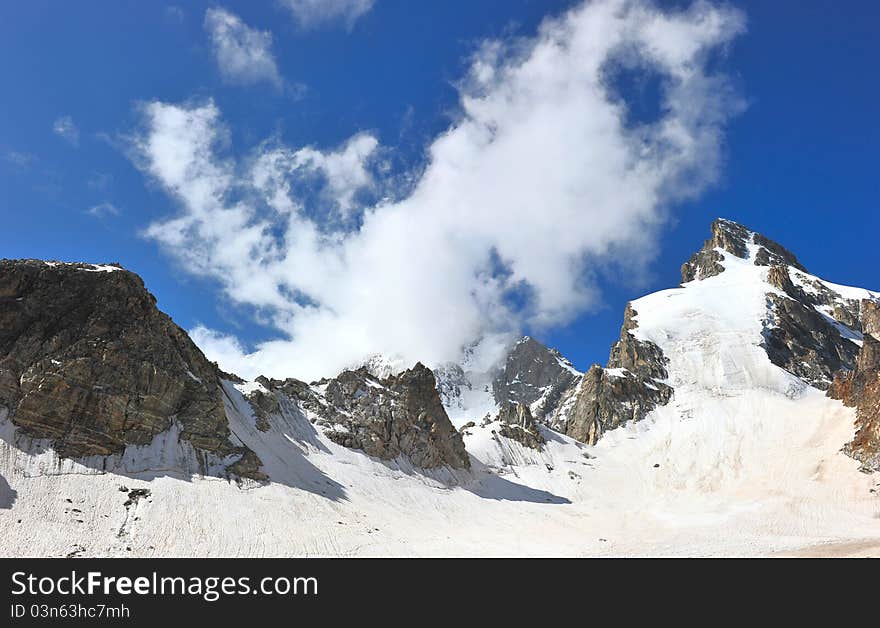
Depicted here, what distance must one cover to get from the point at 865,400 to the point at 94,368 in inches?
4289

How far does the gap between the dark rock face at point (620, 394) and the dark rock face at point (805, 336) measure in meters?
26.2

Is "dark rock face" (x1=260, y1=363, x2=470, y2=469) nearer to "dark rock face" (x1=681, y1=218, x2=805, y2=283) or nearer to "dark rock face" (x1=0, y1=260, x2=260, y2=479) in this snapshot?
"dark rock face" (x1=0, y1=260, x2=260, y2=479)

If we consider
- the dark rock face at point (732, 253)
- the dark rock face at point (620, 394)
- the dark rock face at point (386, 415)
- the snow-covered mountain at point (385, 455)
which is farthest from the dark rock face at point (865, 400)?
the dark rock face at point (732, 253)

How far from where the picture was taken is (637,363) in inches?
5379

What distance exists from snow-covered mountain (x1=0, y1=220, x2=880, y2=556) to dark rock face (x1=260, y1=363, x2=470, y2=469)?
1.06ft

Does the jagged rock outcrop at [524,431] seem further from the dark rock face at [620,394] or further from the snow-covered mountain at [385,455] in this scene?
the dark rock face at [620,394]

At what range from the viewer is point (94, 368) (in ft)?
161

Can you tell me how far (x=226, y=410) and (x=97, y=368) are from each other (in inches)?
594

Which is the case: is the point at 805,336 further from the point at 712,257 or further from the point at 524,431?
the point at 524,431

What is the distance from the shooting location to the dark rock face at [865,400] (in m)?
78.3

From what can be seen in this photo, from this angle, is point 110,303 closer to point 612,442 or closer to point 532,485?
point 532,485

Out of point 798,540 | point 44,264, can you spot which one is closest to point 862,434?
point 798,540

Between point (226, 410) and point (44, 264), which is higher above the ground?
point (44, 264)

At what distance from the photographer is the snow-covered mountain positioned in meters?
42.7
